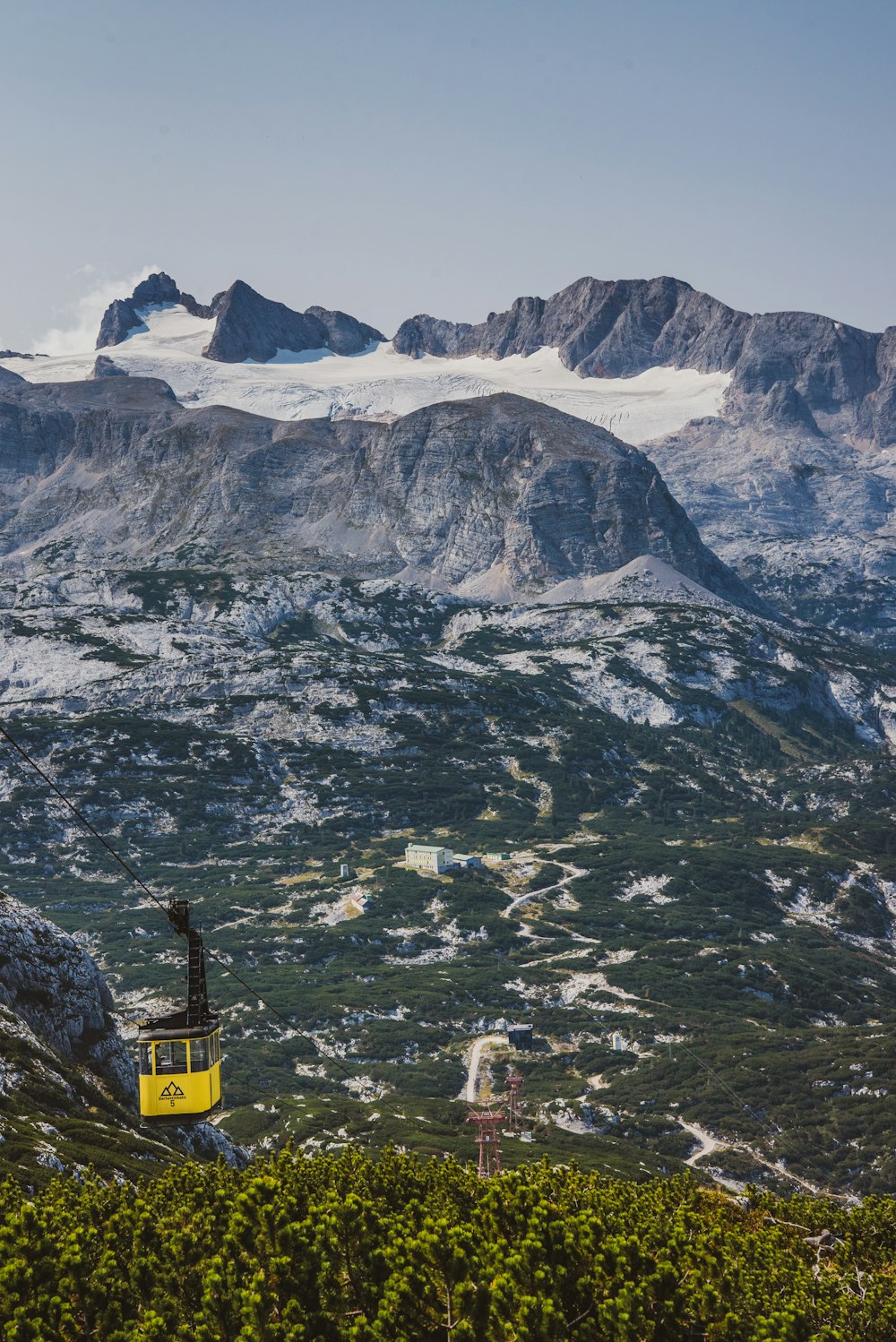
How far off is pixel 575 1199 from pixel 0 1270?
2685cm

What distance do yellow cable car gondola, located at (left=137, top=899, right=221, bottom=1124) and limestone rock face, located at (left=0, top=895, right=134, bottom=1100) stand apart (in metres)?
49.0

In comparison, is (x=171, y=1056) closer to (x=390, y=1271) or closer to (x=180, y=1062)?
(x=180, y=1062)

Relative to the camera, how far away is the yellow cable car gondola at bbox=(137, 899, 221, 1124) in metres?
50.8

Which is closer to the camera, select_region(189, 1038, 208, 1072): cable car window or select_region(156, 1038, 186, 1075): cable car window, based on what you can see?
select_region(156, 1038, 186, 1075): cable car window

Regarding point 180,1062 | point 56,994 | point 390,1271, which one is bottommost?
point 56,994

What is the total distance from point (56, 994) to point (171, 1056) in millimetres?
54171

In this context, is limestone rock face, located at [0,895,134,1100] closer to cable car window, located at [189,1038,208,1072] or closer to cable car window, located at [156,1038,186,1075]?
cable car window, located at [156,1038,186,1075]

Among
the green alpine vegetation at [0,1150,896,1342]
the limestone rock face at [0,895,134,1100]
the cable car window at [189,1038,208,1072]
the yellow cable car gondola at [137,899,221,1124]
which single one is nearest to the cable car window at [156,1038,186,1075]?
the yellow cable car gondola at [137,899,221,1124]

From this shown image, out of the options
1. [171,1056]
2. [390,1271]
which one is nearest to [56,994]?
[171,1056]

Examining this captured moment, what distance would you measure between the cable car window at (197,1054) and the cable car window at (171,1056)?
0.99 ft

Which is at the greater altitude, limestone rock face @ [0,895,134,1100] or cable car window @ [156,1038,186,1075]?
cable car window @ [156,1038,186,1075]

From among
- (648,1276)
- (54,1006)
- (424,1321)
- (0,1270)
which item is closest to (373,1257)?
(424,1321)

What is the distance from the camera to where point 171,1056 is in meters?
51.0

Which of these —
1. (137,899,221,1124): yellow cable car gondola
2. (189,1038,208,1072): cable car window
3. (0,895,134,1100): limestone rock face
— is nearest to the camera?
(137,899,221,1124): yellow cable car gondola
